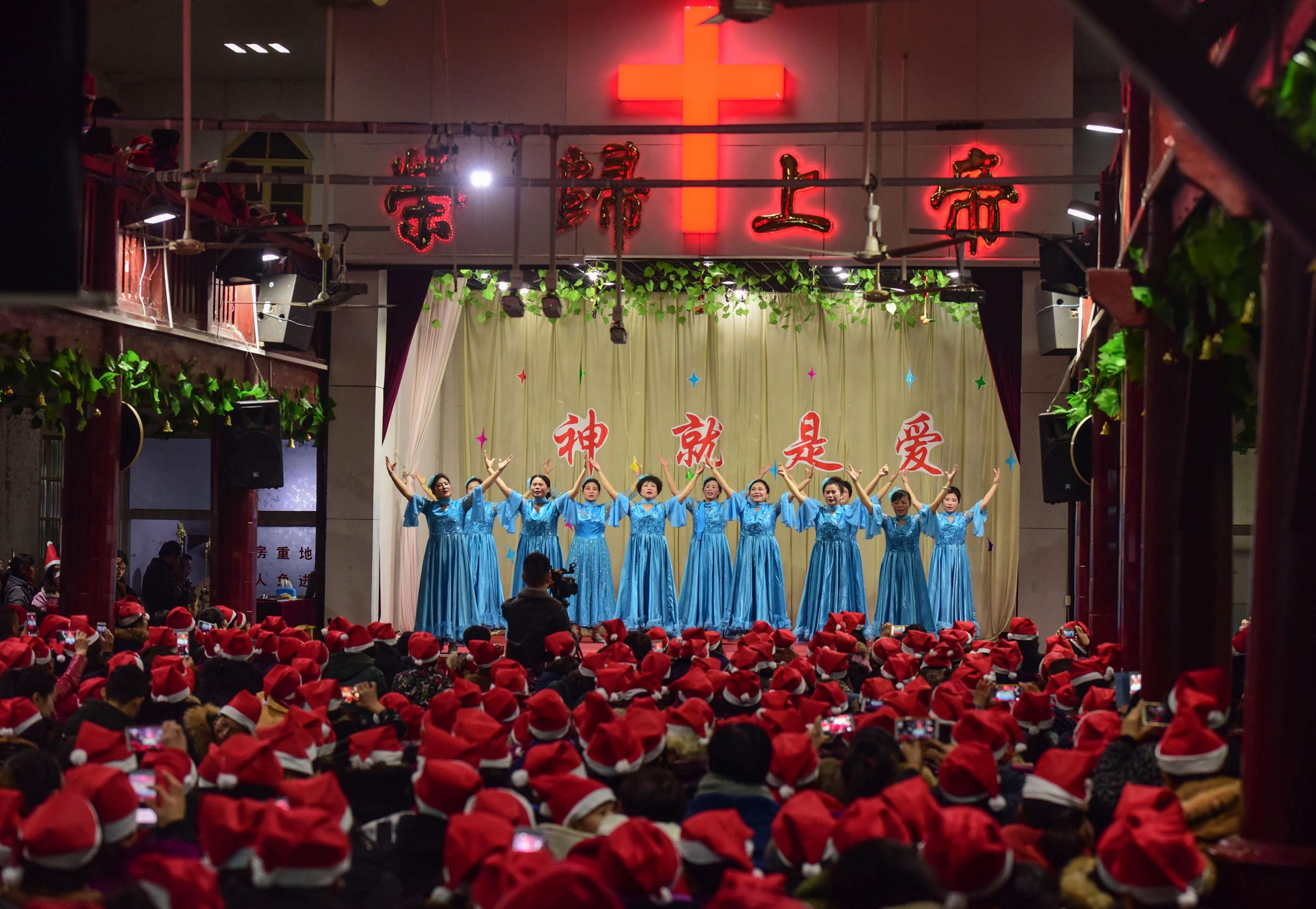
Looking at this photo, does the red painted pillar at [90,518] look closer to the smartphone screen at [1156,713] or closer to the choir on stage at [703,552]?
the choir on stage at [703,552]

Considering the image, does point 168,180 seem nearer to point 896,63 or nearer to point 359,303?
point 359,303

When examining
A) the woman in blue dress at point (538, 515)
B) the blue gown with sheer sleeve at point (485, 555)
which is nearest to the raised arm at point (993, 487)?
the woman in blue dress at point (538, 515)

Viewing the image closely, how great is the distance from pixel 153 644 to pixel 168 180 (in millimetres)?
2840

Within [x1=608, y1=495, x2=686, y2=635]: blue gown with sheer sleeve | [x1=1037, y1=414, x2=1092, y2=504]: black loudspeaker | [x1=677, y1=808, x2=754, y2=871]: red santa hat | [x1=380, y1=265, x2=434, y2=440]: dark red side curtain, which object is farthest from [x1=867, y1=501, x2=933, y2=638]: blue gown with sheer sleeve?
[x1=677, y1=808, x2=754, y2=871]: red santa hat

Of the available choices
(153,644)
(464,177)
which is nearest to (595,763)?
(153,644)

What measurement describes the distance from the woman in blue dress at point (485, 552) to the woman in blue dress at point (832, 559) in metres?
2.15

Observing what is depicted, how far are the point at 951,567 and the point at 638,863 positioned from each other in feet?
26.0

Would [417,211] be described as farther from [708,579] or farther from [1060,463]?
[1060,463]

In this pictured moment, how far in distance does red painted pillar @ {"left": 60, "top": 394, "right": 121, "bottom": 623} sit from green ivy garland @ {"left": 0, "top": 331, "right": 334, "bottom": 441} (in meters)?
0.13

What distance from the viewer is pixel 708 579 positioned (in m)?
10.4

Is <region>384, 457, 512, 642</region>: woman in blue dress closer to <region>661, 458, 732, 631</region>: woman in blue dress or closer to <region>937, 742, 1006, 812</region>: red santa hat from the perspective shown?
<region>661, 458, 732, 631</region>: woman in blue dress

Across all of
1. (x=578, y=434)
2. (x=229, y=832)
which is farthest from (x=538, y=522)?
(x=229, y=832)

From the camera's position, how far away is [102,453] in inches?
306

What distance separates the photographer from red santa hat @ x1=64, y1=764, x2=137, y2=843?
274cm
